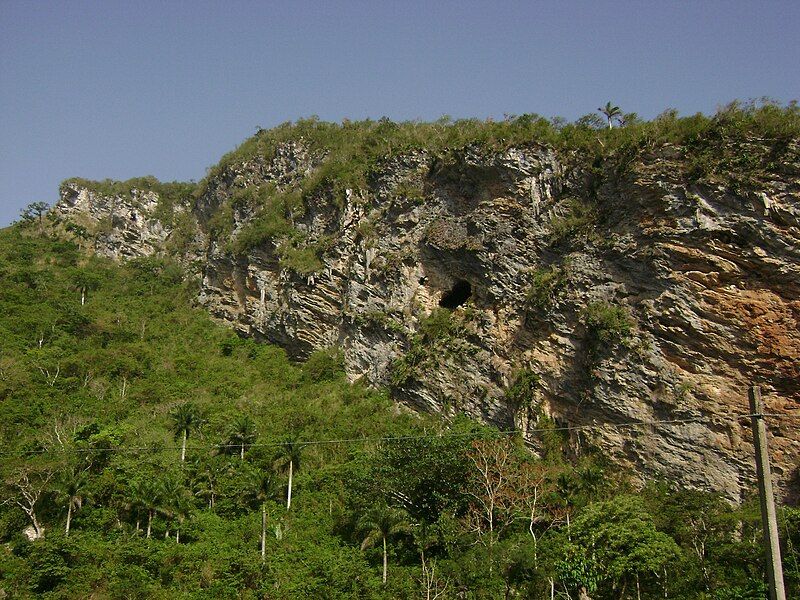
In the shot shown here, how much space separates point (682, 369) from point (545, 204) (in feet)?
32.6

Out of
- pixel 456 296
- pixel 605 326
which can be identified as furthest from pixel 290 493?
pixel 605 326

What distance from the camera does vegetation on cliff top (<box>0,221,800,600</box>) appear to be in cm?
1897

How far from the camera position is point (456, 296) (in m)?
33.1

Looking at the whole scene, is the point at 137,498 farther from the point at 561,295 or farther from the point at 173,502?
the point at 561,295

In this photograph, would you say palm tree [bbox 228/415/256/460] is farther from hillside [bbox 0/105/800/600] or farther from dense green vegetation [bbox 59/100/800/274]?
dense green vegetation [bbox 59/100/800/274]

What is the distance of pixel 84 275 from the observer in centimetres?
4428

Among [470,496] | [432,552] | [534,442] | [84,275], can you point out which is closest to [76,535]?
[432,552]

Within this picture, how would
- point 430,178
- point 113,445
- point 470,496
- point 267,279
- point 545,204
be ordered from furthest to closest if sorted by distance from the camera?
1. point 267,279
2. point 430,178
3. point 545,204
4. point 113,445
5. point 470,496

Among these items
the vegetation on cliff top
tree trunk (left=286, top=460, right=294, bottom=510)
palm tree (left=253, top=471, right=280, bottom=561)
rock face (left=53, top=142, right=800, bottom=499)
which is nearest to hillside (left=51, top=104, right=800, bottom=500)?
rock face (left=53, top=142, right=800, bottom=499)

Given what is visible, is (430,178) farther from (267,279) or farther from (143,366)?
(143,366)

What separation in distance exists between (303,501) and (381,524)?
15.4 ft

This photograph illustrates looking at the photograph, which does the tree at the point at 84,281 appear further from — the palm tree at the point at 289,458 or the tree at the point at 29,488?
the palm tree at the point at 289,458

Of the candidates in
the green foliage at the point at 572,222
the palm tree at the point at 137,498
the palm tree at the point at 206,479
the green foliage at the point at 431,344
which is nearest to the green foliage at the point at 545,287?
the green foliage at the point at 572,222

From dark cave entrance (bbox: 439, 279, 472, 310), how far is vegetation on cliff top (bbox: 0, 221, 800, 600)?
176 cm
